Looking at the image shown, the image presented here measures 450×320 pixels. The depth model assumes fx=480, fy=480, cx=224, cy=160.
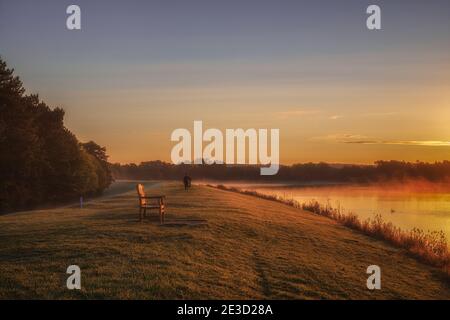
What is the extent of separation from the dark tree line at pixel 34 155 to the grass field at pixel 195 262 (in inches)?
1033

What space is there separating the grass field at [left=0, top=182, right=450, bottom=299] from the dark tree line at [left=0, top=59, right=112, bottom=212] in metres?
26.2

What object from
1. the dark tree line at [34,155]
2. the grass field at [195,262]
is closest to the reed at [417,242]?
the grass field at [195,262]

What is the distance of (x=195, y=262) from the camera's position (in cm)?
1372

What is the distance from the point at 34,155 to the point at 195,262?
40.7 m

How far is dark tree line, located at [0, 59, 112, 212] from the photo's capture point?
45500mm

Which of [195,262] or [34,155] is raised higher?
[34,155]

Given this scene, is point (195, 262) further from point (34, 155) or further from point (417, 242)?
point (34, 155)

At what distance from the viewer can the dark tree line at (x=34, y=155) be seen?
4550cm

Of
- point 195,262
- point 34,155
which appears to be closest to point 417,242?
point 195,262

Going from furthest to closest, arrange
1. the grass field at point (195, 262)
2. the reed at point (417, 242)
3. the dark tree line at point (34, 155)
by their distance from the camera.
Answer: the dark tree line at point (34, 155)
the reed at point (417, 242)
the grass field at point (195, 262)

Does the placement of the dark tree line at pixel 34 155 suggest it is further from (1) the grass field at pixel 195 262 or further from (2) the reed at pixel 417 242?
(2) the reed at pixel 417 242

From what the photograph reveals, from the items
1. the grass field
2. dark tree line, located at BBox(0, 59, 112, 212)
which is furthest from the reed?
dark tree line, located at BBox(0, 59, 112, 212)
